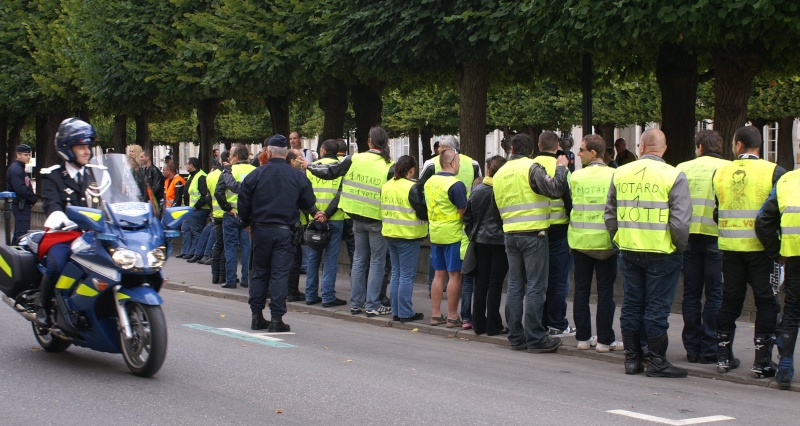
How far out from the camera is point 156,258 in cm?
817

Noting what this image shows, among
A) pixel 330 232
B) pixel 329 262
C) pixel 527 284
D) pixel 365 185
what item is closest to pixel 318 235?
pixel 330 232

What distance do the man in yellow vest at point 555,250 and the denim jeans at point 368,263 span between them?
92.6 inches

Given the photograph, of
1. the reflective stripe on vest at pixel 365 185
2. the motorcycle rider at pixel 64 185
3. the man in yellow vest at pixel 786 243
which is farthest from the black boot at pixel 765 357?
the motorcycle rider at pixel 64 185

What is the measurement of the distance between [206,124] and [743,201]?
2221 cm

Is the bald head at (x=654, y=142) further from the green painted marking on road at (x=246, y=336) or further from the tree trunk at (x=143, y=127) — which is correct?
the tree trunk at (x=143, y=127)

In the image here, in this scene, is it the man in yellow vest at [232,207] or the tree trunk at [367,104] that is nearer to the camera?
the man in yellow vest at [232,207]

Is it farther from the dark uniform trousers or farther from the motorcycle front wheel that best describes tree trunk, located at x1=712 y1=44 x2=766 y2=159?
the motorcycle front wheel

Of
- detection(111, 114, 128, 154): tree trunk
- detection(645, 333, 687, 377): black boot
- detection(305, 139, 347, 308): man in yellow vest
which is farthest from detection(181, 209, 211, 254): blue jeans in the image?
detection(111, 114, 128, 154): tree trunk

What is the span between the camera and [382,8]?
63.4ft

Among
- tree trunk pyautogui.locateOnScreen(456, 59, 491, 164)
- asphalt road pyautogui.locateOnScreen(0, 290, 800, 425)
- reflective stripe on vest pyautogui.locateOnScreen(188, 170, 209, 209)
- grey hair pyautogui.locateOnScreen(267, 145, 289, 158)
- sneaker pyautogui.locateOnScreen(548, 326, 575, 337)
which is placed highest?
tree trunk pyautogui.locateOnScreen(456, 59, 491, 164)

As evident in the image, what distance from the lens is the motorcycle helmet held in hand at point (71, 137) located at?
345 inches

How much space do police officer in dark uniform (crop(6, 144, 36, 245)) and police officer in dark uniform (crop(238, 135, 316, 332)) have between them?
9.01m

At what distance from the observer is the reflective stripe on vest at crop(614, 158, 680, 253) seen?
9008 millimetres

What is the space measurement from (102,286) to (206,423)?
5.80 feet
